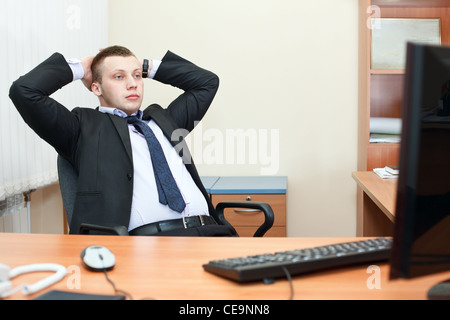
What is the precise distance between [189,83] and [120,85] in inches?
15.1

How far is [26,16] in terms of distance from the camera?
233cm

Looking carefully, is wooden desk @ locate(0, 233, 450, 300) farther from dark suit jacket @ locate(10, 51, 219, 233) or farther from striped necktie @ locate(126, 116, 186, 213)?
striped necktie @ locate(126, 116, 186, 213)

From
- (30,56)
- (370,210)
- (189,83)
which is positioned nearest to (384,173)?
(370,210)

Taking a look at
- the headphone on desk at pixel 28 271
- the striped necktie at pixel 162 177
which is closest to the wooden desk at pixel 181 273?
the headphone on desk at pixel 28 271

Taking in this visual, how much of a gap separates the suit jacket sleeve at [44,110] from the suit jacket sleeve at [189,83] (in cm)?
55

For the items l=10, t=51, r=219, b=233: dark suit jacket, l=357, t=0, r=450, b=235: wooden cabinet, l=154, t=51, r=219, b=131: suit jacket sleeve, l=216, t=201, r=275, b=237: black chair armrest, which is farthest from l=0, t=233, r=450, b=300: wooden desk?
l=357, t=0, r=450, b=235: wooden cabinet

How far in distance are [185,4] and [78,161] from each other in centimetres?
187

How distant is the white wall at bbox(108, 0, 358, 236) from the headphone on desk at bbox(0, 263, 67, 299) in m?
2.35

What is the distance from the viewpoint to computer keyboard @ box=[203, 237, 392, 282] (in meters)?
0.95

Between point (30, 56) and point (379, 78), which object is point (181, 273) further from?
point (379, 78)

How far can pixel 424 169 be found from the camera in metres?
0.76

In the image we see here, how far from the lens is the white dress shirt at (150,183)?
1.86m

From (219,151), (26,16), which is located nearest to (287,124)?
(219,151)

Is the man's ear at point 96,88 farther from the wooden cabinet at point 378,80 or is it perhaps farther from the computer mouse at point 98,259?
the wooden cabinet at point 378,80
